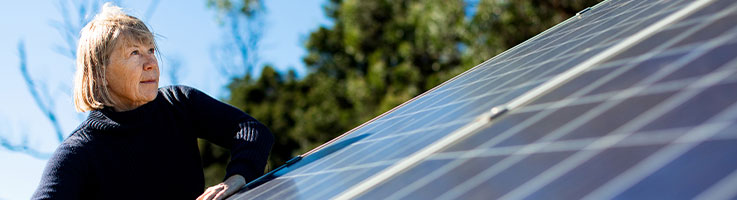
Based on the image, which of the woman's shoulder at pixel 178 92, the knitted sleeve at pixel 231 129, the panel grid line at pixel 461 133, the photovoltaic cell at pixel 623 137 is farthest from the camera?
the woman's shoulder at pixel 178 92

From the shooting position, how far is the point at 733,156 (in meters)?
1.09

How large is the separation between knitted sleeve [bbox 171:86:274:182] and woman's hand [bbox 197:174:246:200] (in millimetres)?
77

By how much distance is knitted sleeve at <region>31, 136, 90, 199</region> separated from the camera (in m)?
3.21

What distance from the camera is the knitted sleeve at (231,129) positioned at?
389 cm

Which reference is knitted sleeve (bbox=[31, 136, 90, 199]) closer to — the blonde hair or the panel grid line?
the blonde hair

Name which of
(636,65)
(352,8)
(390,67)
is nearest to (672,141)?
(636,65)

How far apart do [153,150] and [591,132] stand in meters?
2.67

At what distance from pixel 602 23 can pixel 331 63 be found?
3423cm

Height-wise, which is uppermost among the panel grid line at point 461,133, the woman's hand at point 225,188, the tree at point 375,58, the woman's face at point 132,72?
the woman's face at point 132,72

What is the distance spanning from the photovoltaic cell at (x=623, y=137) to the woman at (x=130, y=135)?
5.54 feet

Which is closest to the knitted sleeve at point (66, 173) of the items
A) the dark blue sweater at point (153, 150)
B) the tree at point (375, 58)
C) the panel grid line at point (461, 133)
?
the dark blue sweater at point (153, 150)

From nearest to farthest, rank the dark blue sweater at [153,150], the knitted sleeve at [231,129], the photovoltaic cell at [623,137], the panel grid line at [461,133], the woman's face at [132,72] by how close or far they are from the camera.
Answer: the photovoltaic cell at [623,137]
the panel grid line at [461,133]
the dark blue sweater at [153,150]
the woman's face at [132,72]
the knitted sleeve at [231,129]

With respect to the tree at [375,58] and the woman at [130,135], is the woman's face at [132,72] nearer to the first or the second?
the woman at [130,135]

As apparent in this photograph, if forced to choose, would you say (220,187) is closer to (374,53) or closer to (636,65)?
(636,65)
